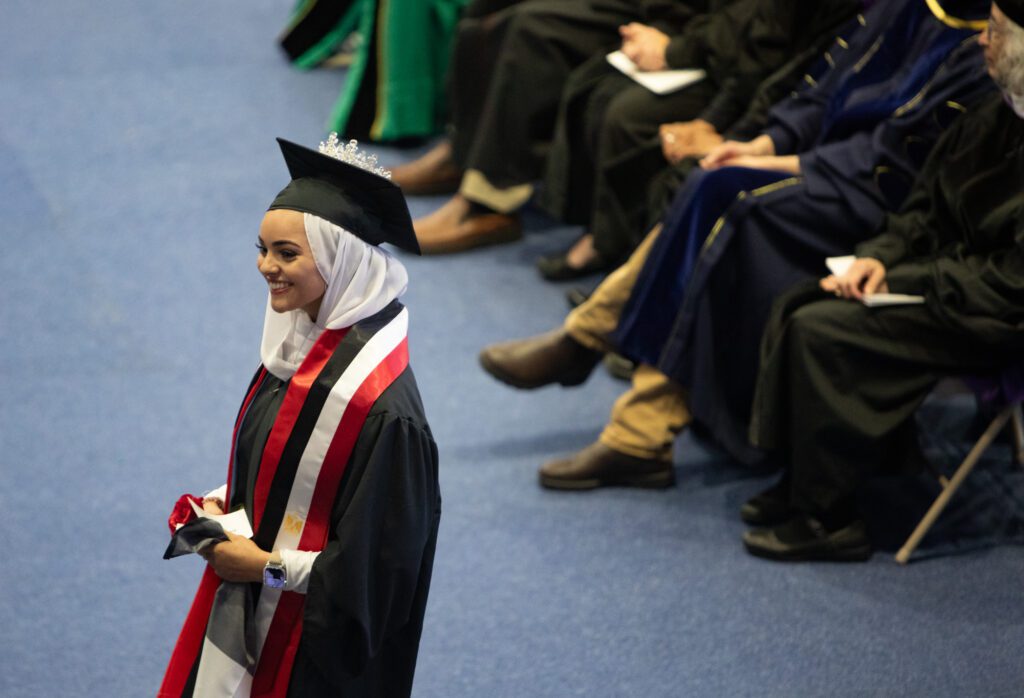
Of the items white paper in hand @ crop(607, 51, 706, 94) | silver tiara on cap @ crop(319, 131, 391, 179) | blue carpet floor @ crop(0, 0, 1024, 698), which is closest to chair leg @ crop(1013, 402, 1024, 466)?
blue carpet floor @ crop(0, 0, 1024, 698)

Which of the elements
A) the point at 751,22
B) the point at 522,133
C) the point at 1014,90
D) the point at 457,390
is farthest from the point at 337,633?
the point at 522,133

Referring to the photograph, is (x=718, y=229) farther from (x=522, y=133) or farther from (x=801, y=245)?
(x=522, y=133)

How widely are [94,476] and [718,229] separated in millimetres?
1740

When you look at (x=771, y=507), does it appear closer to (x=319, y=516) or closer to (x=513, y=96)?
(x=319, y=516)

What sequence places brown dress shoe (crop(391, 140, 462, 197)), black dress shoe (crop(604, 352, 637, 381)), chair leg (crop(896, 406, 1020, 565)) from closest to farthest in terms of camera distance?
1. chair leg (crop(896, 406, 1020, 565))
2. black dress shoe (crop(604, 352, 637, 381))
3. brown dress shoe (crop(391, 140, 462, 197))

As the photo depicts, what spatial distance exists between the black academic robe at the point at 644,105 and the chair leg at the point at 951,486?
1281mm

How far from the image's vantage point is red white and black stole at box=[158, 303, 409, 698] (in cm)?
200

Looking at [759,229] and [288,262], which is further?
[759,229]

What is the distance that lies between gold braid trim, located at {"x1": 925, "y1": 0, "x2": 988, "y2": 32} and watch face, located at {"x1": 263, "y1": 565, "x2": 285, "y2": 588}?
2241 mm

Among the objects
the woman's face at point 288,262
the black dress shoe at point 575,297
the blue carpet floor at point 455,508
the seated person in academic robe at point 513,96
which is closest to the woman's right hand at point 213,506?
the woman's face at point 288,262

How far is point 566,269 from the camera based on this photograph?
4.70 meters

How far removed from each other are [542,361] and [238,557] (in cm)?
187

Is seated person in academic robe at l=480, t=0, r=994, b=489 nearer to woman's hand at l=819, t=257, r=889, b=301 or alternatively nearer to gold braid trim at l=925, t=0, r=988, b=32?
gold braid trim at l=925, t=0, r=988, b=32

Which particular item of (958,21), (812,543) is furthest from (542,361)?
(958,21)
